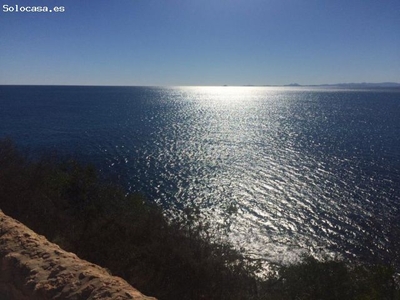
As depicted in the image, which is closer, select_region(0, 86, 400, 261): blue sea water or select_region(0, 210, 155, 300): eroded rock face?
select_region(0, 210, 155, 300): eroded rock face

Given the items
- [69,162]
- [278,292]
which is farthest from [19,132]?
[278,292]

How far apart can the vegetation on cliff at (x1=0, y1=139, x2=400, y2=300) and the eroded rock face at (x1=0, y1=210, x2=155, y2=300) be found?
6.97 m

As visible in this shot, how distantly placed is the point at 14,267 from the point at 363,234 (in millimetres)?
41876

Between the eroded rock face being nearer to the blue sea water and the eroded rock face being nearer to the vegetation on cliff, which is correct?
the vegetation on cliff

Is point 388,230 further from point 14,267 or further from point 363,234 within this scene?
point 14,267

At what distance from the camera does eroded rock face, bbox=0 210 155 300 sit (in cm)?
1296

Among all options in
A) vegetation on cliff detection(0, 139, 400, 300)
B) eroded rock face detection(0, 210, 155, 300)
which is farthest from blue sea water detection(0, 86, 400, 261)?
eroded rock face detection(0, 210, 155, 300)

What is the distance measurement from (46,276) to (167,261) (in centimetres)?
1276

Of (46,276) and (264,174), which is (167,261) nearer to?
(46,276)

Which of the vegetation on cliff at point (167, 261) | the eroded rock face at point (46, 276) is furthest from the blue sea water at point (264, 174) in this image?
the eroded rock face at point (46, 276)

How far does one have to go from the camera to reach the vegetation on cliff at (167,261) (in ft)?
76.1

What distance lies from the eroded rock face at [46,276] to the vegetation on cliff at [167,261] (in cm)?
697

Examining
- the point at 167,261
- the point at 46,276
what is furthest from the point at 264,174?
the point at 46,276

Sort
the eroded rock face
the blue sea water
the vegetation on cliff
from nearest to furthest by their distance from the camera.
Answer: the eroded rock face < the vegetation on cliff < the blue sea water
